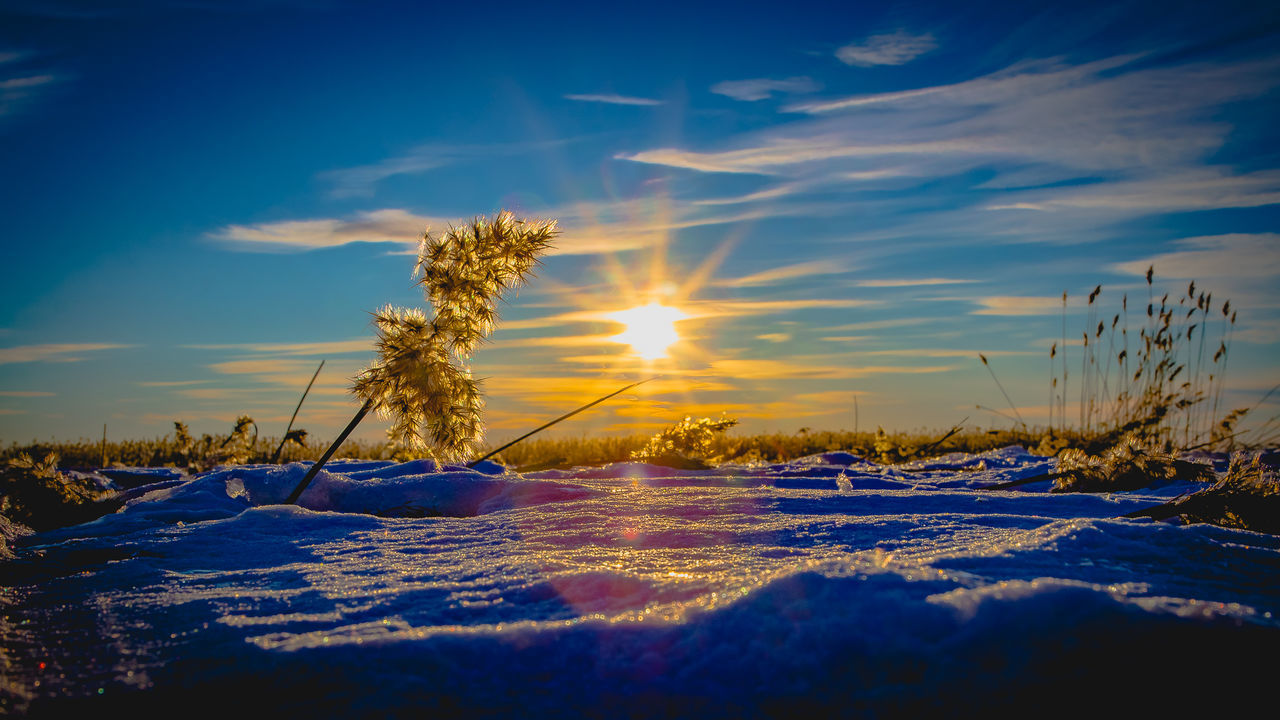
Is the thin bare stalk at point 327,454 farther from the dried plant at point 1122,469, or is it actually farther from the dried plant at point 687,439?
the dried plant at point 1122,469

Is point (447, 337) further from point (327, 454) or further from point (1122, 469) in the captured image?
point (1122, 469)

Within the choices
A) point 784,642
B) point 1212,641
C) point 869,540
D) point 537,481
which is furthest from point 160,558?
point 1212,641

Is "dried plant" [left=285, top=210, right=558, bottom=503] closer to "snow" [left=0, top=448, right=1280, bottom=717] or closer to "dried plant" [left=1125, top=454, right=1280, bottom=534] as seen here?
"snow" [left=0, top=448, right=1280, bottom=717]

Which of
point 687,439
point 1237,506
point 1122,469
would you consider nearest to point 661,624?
point 1237,506

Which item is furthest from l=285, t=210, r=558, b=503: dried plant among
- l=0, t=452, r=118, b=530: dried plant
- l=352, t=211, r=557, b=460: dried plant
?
l=0, t=452, r=118, b=530: dried plant

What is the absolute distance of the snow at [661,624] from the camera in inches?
56.3

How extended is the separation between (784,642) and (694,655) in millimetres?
180

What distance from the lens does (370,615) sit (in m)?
1.81

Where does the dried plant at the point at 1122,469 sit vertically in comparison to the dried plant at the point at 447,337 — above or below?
below

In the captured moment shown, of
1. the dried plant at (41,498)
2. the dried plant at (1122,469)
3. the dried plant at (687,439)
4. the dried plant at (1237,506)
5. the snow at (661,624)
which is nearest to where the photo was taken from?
the snow at (661,624)

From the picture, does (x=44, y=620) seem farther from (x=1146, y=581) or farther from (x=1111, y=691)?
(x=1146, y=581)

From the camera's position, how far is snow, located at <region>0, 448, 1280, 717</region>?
143 centimetres

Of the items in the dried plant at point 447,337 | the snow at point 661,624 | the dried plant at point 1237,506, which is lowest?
the snow at point 661,624

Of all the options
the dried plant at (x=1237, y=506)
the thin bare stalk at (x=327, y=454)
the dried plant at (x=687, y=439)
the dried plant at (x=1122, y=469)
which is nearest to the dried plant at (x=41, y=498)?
the thin bare stalk at (x=327, y=454)
